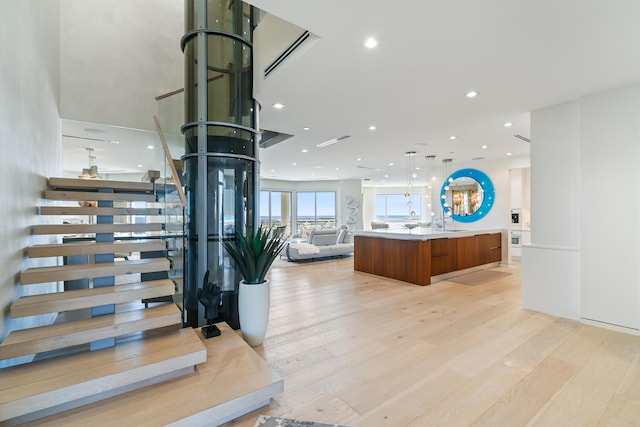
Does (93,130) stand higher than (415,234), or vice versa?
(93,130)

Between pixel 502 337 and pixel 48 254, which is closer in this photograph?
pixel 48 254

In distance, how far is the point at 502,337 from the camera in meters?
2.95

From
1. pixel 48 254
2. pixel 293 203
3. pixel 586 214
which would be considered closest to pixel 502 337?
pixel 586 214

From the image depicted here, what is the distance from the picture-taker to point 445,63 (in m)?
2.68

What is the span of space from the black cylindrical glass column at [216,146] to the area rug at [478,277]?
4.18m

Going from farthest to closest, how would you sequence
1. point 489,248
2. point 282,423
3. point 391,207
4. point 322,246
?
point 391,207, point 322,246, point 489,248, point 282,423

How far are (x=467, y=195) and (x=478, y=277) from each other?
9.28 ft

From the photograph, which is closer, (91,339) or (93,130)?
(91,339)

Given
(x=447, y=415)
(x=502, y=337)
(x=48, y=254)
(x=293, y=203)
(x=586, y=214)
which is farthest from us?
(x=293, y=203)

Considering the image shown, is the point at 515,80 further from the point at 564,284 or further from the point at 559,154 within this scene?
the point at 564,284

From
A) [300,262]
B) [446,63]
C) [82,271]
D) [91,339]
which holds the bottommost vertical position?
[300,262]

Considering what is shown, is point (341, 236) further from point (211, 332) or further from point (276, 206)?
point (276, 206)

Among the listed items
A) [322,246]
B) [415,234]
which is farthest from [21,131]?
[322,246]

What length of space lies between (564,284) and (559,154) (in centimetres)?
162
